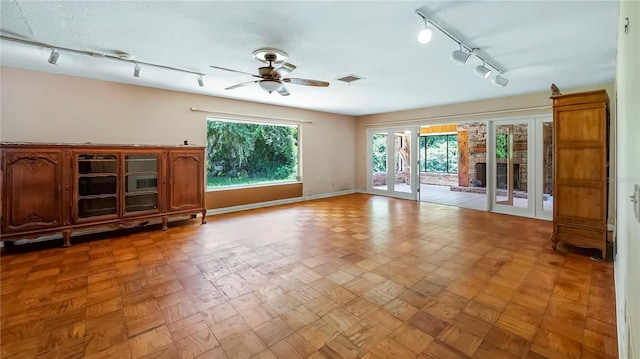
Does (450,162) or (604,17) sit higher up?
(604,17)

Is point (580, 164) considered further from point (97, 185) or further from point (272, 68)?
point (97, 185)

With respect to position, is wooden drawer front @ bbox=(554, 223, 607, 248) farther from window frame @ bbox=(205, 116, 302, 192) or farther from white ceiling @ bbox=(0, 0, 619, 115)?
window frame @ bbox=(205, 116, 302, 192)

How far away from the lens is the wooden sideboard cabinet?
341 cm

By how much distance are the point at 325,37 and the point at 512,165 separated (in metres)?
4.71

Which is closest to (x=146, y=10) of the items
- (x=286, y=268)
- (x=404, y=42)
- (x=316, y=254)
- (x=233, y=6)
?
(x=233, y=6)

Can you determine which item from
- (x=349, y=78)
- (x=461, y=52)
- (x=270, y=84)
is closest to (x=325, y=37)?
(x=270, y=84)

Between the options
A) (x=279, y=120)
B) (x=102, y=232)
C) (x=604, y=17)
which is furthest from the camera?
(x=279, y=120)

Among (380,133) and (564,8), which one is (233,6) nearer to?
(564,8)

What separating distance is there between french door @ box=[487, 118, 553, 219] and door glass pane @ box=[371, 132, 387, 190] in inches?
105

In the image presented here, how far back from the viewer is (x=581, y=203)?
10.9 feet

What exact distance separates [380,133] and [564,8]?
18.6 ft

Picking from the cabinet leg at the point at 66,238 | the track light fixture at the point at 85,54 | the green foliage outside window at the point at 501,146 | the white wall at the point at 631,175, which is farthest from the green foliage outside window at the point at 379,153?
the cabinet leg at the point at 66,238

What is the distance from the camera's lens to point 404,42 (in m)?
2.87

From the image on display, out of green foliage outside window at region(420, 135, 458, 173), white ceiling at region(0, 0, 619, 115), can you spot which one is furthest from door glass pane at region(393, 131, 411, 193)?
green foliage outside window at region(420, 135, 458, 173)
